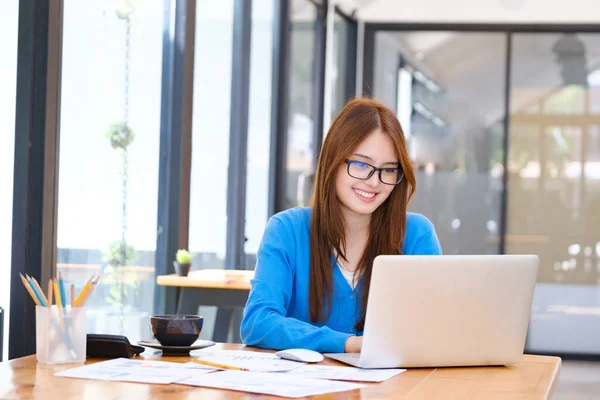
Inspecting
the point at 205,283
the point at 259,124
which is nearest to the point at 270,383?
the point at 205,283

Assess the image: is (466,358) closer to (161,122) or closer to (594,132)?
(161,122)

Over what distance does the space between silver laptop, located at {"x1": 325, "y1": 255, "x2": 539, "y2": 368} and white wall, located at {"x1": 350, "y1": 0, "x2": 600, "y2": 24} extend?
4.97 metres

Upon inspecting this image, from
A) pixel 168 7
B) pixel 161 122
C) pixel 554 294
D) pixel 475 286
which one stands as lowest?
pixel 554 294

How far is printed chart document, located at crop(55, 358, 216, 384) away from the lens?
1.55m

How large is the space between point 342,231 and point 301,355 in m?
0.56

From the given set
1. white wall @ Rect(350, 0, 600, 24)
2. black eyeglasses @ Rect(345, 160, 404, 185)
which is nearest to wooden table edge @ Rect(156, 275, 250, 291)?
black eyeglasses @ Rect(345, 160, 404, 185)

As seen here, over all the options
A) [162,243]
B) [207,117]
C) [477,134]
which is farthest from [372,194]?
[477,134]

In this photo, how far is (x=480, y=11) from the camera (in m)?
6.68

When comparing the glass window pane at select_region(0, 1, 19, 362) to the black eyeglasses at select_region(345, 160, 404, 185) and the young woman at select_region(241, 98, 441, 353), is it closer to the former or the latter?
the young woman at select_region(241, 98, 441, 353)

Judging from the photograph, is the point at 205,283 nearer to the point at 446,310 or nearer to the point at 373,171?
the point at 373,171

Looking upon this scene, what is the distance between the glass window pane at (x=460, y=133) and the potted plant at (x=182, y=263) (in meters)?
3.03

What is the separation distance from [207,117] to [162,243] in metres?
0.78

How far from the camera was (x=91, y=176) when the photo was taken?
3.42 m

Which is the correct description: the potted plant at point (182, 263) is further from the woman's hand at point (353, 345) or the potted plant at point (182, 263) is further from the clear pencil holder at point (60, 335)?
the clear pencil holder at point (60, 335)
